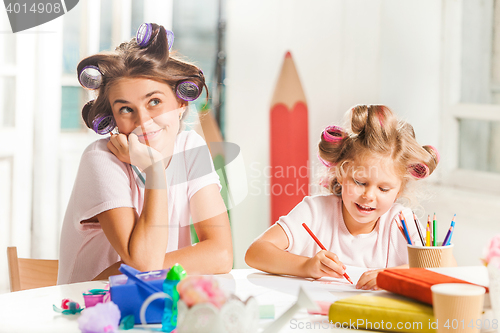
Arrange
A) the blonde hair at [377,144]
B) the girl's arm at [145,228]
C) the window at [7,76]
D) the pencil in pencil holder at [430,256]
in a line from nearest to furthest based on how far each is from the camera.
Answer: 1. the pencil in pencil holder at [430,256]
2. the girl's arm at [145,228]
3. the blonde hair at [377,144]
4. the window at [7,76]

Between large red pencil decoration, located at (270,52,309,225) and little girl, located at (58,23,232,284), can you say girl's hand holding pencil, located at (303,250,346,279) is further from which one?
large red pencil decoration, located at (270,52,309,225)

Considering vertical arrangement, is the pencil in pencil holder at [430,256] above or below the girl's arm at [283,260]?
above

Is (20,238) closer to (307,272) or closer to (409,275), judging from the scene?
(307,272)

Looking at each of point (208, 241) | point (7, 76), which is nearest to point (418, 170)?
point (208, 241)

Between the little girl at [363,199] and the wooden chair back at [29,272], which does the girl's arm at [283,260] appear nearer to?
the little girl at [363,199]

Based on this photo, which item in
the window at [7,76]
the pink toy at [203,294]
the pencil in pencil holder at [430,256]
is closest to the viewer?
the pink toy at [203,294]

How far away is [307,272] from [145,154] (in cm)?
32

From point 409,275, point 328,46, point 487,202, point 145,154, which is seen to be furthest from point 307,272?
point 328,46

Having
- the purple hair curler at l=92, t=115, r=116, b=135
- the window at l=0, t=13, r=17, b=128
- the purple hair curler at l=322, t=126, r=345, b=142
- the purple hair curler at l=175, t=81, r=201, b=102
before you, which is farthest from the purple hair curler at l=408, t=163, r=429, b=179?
the window at l=0, t=13, r=17, b=128

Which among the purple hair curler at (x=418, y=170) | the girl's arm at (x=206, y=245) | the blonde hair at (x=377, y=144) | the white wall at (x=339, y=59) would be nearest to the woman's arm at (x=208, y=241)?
the girl's arm at (x=206, y=245)

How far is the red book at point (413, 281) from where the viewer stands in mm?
485

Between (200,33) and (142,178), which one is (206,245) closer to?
(142,178)

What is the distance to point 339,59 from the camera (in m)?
1.48

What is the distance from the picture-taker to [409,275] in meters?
0.52
